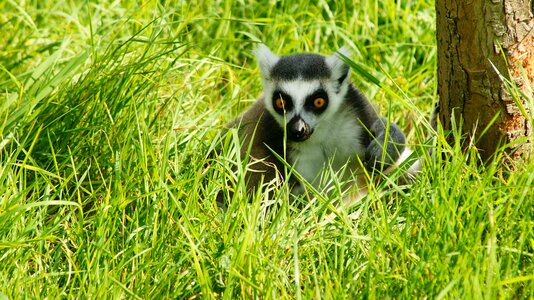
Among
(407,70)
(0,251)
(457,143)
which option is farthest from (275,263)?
(407,70)

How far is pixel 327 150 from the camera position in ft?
14.8

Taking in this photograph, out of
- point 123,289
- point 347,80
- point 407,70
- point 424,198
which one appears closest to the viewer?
point 123,289

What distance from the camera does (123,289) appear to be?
293 centimetres

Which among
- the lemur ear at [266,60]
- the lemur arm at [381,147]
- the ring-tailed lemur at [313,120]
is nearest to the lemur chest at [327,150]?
the ring-tailed lemur at [313,120]

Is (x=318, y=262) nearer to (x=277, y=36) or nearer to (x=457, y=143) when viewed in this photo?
(x=457, y=143)

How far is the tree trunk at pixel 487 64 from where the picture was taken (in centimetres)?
347

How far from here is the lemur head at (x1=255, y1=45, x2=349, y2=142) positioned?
432 cm

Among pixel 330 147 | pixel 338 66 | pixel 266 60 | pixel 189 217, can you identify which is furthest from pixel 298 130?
pixel 189 217

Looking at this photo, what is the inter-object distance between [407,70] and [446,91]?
5.85 ft

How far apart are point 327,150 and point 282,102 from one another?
0.40 m

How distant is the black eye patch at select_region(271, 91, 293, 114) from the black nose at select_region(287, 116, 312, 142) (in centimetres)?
11

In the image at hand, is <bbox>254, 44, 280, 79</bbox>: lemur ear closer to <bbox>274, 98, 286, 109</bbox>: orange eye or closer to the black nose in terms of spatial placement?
<bbox>274, 98, 286, 109</bbox>: orange eye

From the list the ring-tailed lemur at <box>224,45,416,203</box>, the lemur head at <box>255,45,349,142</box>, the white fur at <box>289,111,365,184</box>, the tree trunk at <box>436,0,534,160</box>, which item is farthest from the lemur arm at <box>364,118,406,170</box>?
the tree trunk at <box>436,0,534,160</box>

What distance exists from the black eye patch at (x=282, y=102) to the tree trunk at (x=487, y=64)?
2.95ft
